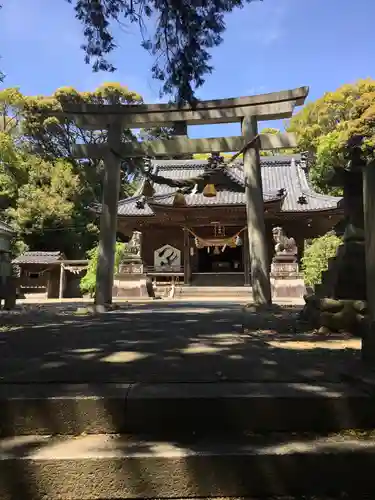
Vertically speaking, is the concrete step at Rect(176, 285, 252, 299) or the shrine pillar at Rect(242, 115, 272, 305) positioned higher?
the shrine pillar at Rect(242, 115, 272, 305)

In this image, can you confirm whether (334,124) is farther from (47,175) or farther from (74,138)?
(47,175)

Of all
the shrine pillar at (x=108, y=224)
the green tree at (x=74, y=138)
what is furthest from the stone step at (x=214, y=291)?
the green tree at (x=74, y=138)

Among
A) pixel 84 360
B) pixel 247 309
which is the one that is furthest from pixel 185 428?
pixel 247 309

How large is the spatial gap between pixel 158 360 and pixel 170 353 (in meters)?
0.33

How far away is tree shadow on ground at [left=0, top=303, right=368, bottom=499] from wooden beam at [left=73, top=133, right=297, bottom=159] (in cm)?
483

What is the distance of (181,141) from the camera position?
361 inches

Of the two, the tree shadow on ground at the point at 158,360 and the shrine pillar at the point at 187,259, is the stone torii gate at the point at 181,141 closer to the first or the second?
the tree shadow on ground at the point at 158,360

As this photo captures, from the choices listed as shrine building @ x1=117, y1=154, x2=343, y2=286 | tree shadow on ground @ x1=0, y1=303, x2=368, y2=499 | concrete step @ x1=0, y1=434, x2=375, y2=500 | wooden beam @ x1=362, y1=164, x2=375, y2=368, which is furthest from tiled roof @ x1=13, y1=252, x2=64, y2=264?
concrete step @ x1=0, y1=434, x2=375, y2=500

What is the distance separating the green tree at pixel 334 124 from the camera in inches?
995

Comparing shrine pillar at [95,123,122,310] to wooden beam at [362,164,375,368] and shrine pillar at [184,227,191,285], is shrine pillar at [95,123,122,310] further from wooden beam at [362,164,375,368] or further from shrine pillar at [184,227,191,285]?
shrine pillar at [184,227,191,285]

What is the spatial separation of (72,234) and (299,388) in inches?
1168

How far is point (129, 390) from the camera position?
2438 millimetres

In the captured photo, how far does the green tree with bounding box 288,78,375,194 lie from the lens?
82.9ft

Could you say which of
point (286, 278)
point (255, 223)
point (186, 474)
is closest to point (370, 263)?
point (186, 474)
